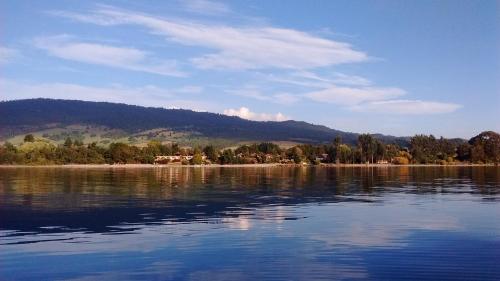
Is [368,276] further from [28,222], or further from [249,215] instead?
[28,222]

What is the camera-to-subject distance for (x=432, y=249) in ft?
87.2

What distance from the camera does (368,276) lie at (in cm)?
2109

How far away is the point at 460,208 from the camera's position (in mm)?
46062

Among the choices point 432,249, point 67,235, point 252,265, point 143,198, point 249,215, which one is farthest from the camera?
point 143,198

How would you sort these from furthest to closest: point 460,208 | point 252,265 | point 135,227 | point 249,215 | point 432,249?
point 460,208, point 249,215, point 135,227, point 432,249, point 252,265

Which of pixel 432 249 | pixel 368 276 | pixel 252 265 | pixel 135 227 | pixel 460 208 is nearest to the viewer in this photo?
pixel 368 276

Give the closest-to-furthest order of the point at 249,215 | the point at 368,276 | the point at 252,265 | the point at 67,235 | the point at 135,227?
1. the point at 368,276
2. the point at 252,265
3. the point at 67,235
4. the point at 135,227
5. the point at 249,215

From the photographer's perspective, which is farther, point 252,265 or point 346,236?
point 346,236

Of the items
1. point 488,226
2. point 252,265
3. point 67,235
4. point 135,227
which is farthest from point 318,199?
point 252,265

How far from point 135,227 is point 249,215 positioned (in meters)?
9.17

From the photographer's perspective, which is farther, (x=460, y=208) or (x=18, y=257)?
(x=460, y=208)

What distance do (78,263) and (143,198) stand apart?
1236 inches

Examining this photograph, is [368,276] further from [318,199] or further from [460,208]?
[318,199]

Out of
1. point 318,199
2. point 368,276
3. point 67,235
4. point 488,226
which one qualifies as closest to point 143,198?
point 318,199
